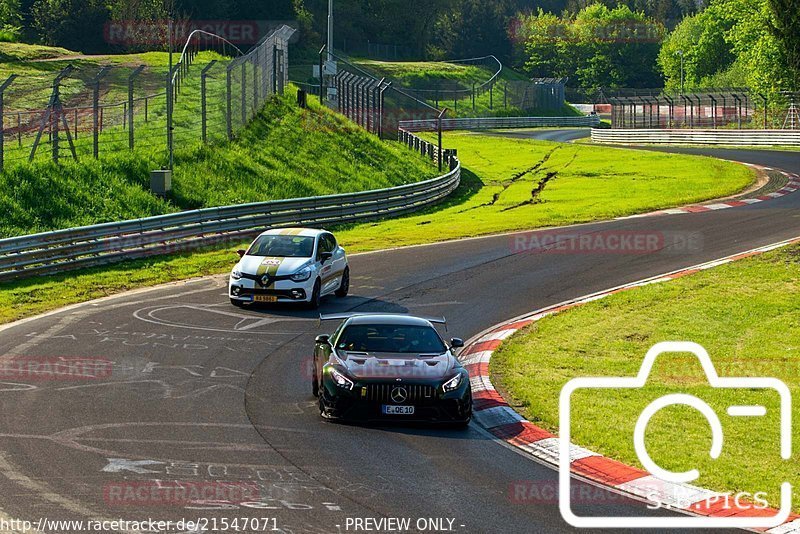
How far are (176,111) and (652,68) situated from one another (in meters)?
133

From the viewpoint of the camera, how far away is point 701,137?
71938 millimetres

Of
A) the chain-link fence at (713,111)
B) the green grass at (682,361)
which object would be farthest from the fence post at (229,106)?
the chain-link fence at (713,111)

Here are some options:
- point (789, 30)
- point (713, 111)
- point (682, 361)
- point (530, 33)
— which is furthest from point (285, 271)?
point (530, 33)

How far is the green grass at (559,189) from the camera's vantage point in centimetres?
3562

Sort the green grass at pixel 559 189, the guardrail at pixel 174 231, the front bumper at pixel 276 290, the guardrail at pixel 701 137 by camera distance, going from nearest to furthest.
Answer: the front bumper at pixel 276 290, the guardrail at pixel 174 231, the green grass at pixel 559 189, the guardrail at pixel 701 137

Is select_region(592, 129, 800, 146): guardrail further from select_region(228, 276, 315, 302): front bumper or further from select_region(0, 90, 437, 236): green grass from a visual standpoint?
select_region(228, 276, 315, 302): front bumper

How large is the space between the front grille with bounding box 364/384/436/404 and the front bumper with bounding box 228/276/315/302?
863cm

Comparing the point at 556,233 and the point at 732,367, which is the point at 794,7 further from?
the point at 732,367

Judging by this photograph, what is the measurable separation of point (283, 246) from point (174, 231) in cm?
699

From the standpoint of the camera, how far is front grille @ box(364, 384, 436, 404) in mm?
13719

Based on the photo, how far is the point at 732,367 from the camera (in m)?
17.9

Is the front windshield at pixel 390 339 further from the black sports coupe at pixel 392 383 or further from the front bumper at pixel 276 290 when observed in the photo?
the front bumper at pixel 276 290

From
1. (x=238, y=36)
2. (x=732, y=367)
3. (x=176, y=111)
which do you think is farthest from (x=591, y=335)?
(x=238, y=36)

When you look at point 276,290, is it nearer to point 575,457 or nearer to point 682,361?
point 682,361
